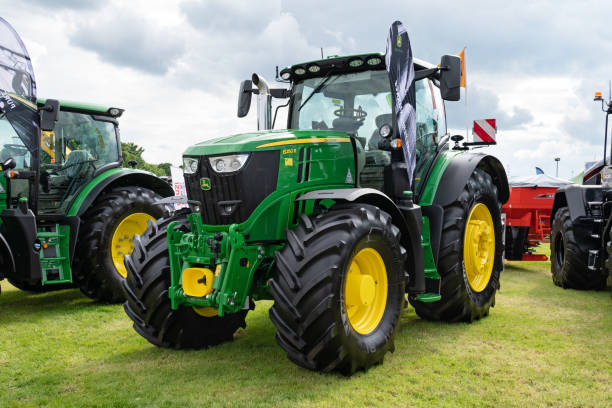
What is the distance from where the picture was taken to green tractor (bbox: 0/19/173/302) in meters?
6.09

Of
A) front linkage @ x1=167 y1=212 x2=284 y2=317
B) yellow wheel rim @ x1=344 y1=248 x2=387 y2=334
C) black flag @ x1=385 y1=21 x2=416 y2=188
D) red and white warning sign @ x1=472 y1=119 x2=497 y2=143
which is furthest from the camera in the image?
red and white warning sign @ x1=472 y1=119 x2=497 y2=143

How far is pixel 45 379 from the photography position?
13.4 feet

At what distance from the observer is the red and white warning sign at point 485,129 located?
8906mm

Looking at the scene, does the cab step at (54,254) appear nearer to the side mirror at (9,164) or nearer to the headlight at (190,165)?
the side mirror at (9,164)

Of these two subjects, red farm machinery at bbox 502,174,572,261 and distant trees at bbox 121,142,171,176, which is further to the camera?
distant trees at bbox 121,142,171,176

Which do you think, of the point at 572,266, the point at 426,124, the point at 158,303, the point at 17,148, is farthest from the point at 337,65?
the point at 572,266

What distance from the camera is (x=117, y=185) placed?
762cm

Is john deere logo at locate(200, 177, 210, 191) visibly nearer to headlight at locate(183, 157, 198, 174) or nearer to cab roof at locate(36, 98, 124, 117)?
headlight at locate(183, 157, 198, 174)

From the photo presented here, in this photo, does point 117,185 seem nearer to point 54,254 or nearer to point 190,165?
point 54,254

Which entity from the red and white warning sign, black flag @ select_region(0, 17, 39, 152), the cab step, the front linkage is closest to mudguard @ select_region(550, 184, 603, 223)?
the red and white warning sign

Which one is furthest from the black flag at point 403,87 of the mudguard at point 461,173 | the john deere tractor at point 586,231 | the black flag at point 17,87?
the black flag at point 17,87

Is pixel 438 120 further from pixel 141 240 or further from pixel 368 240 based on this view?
pixel 141 240

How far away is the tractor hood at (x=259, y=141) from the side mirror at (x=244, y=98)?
43.3 inches

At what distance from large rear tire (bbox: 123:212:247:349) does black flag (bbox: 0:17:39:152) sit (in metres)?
2.42
